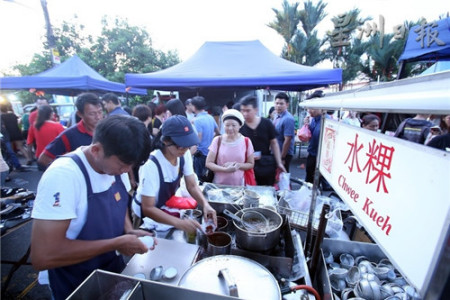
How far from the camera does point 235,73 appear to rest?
473 centimetres

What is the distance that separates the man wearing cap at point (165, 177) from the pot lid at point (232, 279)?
448 millimetres

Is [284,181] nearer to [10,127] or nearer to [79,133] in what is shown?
[79,133]

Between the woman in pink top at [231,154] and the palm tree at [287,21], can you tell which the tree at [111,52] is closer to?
the palm tree at [287,21]

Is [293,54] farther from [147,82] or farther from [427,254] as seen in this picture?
[427,254]

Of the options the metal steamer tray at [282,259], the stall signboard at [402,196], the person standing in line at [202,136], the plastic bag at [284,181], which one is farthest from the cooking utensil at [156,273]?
the person standing in line at [202,136]

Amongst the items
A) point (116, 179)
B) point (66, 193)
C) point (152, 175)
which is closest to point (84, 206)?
point (66, 193)

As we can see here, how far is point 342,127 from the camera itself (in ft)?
3.32

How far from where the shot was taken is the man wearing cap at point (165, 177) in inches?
61.4

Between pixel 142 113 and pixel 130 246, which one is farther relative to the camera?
pixel 142 113

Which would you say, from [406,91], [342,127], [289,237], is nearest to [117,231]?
[289,237]

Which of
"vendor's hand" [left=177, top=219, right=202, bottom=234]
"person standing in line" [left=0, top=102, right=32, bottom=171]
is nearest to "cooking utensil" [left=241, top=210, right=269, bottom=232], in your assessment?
"vendor's hand" [left=177, top=219, right=202, bottom=234]

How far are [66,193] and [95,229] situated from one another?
0.91 ft

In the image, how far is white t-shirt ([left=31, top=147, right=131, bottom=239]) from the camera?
0.97 metres

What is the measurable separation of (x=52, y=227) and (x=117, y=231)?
393 millimetres
